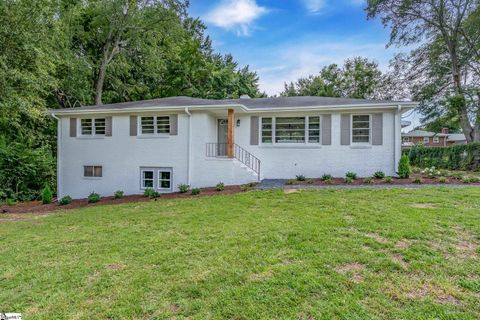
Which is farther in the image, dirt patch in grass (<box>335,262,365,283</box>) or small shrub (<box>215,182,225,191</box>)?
small shrub (<box>215,182,225,191</box>)

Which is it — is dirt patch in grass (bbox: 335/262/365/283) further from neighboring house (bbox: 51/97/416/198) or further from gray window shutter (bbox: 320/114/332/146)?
gray window shutter (bbox: 320/114/332/146)

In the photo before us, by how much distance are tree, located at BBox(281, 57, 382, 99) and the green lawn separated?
23647mm

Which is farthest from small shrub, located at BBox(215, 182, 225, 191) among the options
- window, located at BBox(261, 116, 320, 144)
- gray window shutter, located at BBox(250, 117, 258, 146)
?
window, located at BBox(261, 116, 320, 144)

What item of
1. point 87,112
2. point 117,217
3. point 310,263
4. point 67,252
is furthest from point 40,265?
point 87,112

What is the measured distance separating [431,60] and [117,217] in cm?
2354

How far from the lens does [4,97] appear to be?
8.48 metres

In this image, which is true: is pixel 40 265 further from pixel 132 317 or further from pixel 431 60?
pixel 431 60

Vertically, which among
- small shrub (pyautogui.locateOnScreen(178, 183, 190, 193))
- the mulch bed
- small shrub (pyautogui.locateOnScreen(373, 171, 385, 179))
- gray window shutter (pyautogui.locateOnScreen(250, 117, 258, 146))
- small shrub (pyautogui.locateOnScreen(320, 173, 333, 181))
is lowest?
the mulch bed

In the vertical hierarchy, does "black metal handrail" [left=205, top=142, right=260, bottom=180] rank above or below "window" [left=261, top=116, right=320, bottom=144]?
below

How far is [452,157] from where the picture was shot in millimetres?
17188

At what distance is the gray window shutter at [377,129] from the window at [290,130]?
209 cm

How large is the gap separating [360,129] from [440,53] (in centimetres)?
1460

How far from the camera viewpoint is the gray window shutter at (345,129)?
1131 centimetres

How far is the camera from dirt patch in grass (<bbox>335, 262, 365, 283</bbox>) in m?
3.24
